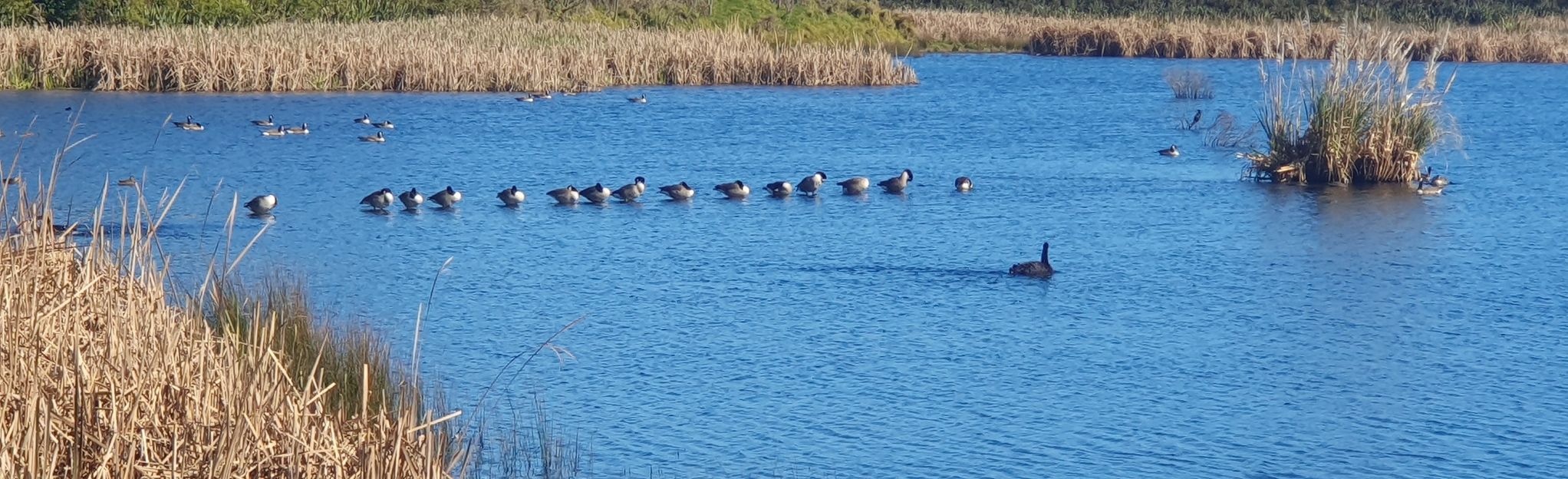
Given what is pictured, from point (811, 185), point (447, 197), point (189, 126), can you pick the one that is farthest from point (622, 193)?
point (189, 126)

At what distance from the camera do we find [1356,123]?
2016 cm

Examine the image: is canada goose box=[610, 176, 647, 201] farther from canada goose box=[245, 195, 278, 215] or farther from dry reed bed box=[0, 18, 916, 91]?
dry reed bed box=[0, 18, 916, 91]

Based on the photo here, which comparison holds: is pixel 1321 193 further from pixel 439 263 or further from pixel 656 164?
pixel 439 263

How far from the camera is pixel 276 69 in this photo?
33.8 metres

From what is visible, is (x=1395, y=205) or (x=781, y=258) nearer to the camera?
(x=781, y=258)

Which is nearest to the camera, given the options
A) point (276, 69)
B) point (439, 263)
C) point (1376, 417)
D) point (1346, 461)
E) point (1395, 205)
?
point (1346, 461)

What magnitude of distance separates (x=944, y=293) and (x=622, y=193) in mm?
6088

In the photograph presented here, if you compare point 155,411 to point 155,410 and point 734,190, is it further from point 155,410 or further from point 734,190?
point 734,190

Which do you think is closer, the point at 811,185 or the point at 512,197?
the point at 512,197

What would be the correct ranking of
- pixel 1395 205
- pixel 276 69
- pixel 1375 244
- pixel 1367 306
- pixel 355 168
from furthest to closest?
pixel 276 69, pixel 355 168, pixel 1395 205, pixel 1375 244, pixel 1367 306

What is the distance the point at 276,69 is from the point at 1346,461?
27374 mm

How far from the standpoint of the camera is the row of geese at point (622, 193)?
17750mm

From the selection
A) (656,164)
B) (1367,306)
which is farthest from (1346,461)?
(656,164)

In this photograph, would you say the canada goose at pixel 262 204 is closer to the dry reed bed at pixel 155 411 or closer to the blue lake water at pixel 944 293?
the blue lake water at pixel 944 293
